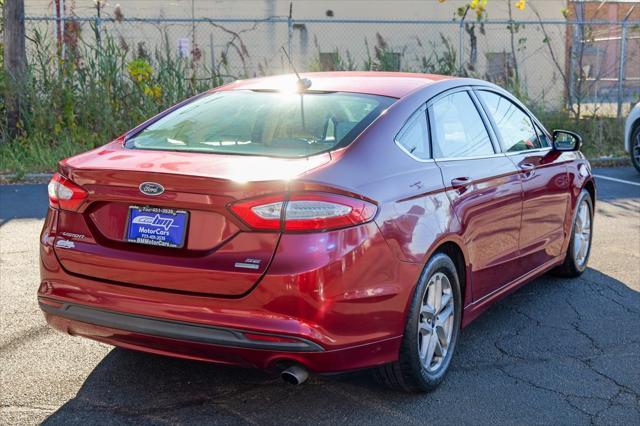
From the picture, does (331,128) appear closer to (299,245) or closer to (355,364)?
(299,245)

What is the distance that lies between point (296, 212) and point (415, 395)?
1.23 meters

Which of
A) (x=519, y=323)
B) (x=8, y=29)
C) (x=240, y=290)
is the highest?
(x=8, y=29)

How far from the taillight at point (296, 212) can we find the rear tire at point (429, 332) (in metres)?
0.64

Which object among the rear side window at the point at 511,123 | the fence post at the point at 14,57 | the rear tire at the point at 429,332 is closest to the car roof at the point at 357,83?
the rear side window at the point at 511,123

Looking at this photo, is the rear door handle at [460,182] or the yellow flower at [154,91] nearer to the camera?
the rear door handle at [460,182]

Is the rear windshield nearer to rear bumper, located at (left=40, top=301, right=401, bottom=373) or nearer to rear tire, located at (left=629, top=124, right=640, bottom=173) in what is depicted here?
rear bumper, located at (left=40, top=301, right=401, bottom=373)

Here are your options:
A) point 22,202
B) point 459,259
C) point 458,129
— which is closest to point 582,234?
point 458,129

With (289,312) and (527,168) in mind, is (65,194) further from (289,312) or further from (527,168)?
(527,168)

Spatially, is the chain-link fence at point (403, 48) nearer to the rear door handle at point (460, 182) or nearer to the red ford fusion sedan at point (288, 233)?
the red ford fusion sedan at point (288, 233)

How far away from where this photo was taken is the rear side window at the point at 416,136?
4.05m

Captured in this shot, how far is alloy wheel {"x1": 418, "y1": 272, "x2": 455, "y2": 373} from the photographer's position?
13.2 feet

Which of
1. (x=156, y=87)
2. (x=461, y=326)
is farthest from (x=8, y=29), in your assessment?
(x=461, y=326)

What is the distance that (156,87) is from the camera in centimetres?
1328

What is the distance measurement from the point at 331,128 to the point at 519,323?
2.02 metres
